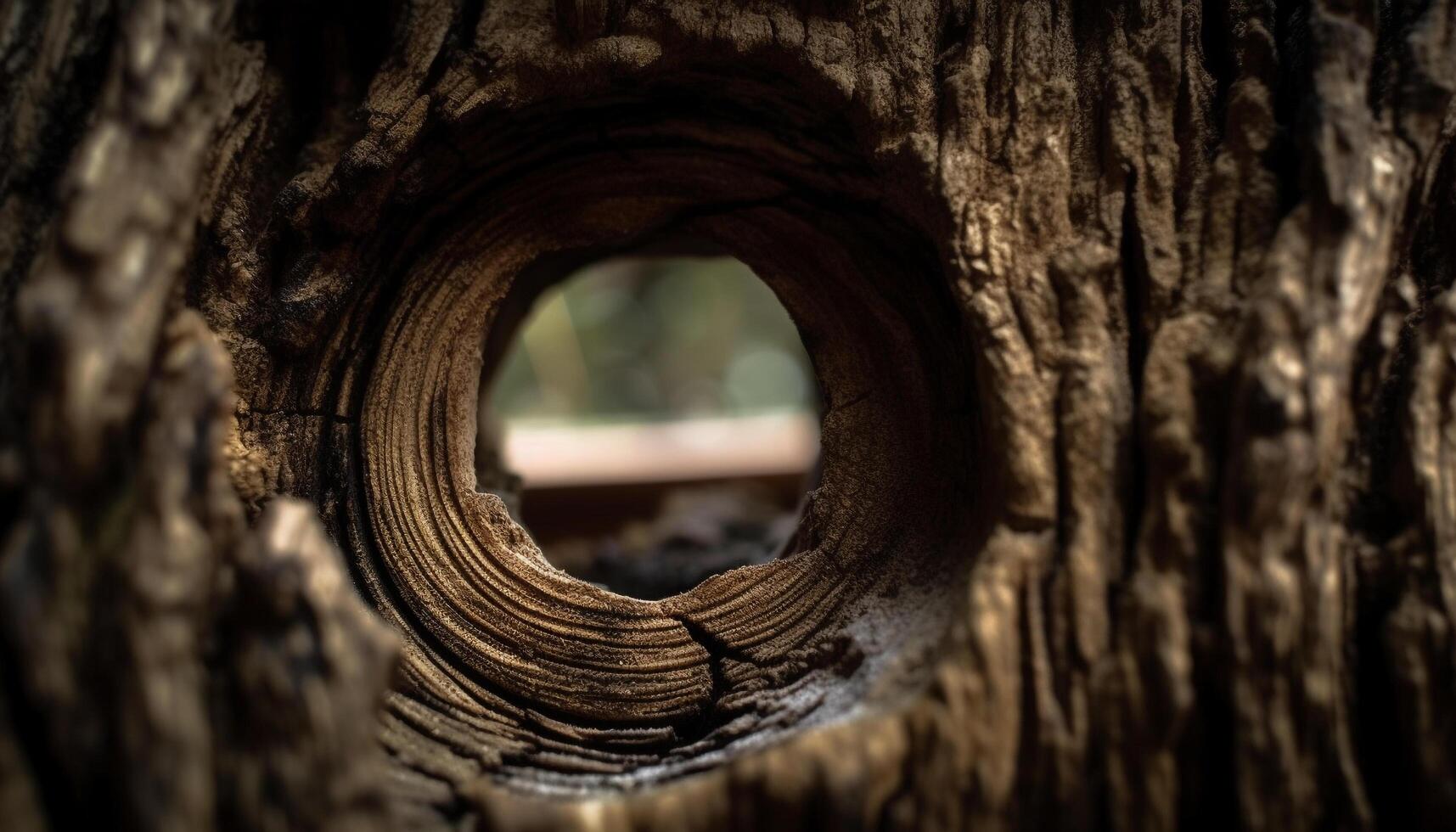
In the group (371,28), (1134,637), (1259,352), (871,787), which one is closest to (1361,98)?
(1259,352)

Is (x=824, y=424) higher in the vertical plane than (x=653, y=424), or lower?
lower

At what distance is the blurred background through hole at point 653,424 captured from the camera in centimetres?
297

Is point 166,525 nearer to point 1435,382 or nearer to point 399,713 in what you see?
point 399,713

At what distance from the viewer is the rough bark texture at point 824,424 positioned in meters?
1.12

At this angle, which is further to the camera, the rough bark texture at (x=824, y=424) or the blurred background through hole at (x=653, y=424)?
the blurred background through hole at (x=653, y=424)

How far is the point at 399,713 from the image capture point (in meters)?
1.51

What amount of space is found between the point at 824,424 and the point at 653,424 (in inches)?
136

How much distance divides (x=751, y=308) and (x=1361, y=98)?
5.31m

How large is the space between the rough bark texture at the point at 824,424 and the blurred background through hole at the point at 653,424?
86 cm

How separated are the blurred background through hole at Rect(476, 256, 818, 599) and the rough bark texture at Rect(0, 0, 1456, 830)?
855mm

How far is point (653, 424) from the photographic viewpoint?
17.1 ft

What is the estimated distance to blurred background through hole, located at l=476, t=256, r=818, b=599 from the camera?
297 cm

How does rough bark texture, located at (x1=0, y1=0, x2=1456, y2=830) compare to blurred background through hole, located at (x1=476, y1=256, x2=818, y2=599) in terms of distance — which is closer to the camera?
rough bark texture, located at (x1=0, y1=0, x2=1456, y2=830)

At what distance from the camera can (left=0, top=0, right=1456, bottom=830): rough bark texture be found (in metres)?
1.12
